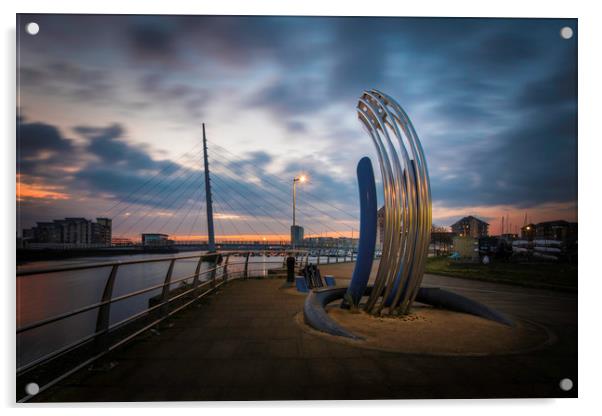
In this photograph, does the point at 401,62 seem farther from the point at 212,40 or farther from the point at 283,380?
the point at 283,380

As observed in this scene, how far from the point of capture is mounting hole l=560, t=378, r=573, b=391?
12.4 feet

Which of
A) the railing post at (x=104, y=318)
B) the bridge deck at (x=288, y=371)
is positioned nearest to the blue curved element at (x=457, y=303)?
the bridge deck at (x=288, y=371)

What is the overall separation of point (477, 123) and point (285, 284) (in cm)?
652

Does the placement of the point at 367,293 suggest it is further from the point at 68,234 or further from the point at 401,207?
the point at 68,234

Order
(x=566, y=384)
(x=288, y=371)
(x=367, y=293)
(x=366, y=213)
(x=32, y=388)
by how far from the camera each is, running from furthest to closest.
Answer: (x=367, y=293) < (x=366, y=213) < (x=566, y=384) < (x=288, y=371) < (x=32, y=388)

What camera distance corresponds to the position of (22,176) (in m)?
4.10

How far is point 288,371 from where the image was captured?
3605mm

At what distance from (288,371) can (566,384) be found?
2.63m

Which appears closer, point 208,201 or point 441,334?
point 441,334

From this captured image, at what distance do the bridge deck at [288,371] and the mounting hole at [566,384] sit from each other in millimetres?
57

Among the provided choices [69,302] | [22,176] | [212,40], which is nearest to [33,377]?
[22,176]

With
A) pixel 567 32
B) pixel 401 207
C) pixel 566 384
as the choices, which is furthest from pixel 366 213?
pixel 567 32

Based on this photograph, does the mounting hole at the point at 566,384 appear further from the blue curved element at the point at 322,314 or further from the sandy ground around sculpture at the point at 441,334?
the blue curved element at the point at 322,314

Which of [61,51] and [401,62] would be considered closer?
[61,51]
